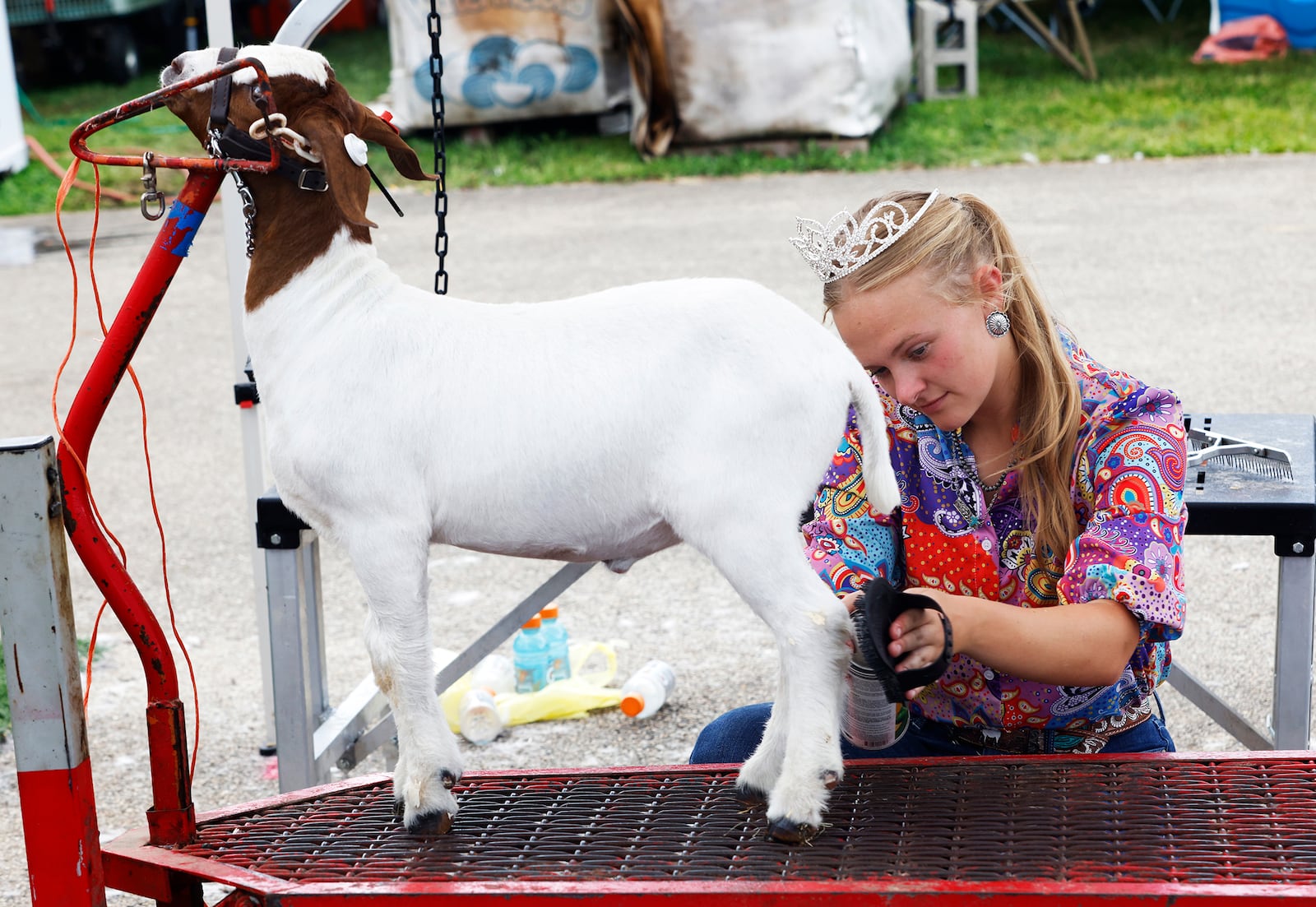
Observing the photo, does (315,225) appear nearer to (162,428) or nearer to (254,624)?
(254,624)

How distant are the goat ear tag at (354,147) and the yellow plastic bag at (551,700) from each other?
1.99 meters

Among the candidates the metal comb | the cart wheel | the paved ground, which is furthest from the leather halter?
the cart wheel

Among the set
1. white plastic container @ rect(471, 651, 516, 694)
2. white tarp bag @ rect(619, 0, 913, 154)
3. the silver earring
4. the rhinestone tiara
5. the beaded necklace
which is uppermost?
white tarp bag @ rect(619, 0, 913, 154)

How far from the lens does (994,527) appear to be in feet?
6.70

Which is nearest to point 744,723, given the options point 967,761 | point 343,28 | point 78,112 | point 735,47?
point 967,761

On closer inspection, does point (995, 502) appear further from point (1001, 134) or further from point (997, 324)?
point (1001, 134)

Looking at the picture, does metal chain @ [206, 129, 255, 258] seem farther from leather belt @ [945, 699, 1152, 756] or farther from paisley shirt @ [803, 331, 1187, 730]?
leather belt @ [945, 699, 1152, 756]

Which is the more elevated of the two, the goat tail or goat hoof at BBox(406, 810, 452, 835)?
the goat tail

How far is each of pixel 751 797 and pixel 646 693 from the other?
60.4 inches

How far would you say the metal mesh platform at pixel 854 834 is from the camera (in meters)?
1.64

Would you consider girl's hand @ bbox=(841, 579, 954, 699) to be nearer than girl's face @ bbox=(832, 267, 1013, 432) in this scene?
Yes


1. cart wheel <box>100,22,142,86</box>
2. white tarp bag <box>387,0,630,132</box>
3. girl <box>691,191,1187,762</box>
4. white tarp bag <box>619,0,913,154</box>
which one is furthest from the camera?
cart wheel <box>100,22,142,86</box>

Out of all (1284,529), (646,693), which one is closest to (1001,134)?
(646,693)

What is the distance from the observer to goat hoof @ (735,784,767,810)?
1831mm
